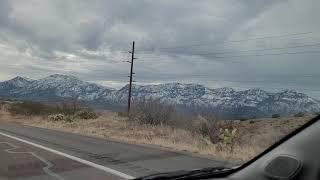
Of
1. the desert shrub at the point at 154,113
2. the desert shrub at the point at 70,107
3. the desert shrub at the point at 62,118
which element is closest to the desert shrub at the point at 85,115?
the desert shrub at the point at 62,118

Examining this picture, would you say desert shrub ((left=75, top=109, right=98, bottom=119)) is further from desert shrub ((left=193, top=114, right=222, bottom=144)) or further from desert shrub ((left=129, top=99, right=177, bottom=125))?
desert shrub ((left=193, top=114, right=222, bottom=144))

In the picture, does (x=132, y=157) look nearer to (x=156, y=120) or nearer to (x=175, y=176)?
(x=175, y=176)

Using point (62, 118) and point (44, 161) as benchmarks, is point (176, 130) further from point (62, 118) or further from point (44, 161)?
point (62, 118)

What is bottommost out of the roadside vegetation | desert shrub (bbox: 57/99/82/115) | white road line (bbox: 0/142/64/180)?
white road line (bbox: 0/142/64/180)

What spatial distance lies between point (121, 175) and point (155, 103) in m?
23.7

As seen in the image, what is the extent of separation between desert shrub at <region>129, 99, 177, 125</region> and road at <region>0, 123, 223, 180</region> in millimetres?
14958

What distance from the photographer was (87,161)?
1458cm

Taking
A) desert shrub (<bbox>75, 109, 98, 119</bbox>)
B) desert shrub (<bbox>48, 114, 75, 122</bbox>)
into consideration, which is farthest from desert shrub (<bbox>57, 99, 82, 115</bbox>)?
desert shrub (<bbox>48, 114, 75, 122</bbox>)

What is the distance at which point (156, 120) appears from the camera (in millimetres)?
34625

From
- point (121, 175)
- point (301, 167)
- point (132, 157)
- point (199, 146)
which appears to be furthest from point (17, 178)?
point (301, 167)

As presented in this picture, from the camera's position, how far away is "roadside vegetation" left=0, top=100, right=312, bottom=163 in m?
17.4

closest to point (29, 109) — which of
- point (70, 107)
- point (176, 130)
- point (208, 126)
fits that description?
point (70, 107)

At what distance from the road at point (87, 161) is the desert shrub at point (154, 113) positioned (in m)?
15.0

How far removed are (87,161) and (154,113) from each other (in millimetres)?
20509
